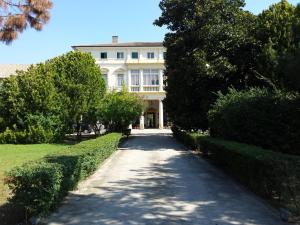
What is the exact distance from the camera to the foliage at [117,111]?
34594mm

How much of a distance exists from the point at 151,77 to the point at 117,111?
33313mm

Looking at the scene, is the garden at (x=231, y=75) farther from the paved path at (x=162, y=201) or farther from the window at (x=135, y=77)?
the window at (x=135, y=77)

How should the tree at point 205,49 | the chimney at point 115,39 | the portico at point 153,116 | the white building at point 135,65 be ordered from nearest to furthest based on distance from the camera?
the tree at point 205,49 < the white building at point 135,65 < the portico at point 153,116 < the chimney at point 115,39

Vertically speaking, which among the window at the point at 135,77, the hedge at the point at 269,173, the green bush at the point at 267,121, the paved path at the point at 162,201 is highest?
the window at the point at 135,77

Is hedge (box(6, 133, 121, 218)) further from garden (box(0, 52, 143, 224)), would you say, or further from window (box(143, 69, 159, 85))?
window (box(143, 69, 159, 85))

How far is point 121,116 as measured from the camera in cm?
3500

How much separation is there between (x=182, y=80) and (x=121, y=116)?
30.8ft

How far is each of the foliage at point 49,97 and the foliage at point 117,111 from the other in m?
1.10

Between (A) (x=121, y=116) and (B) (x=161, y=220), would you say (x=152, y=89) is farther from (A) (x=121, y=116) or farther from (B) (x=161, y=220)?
(B) (x=161, y=220)

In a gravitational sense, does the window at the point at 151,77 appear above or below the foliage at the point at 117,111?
above

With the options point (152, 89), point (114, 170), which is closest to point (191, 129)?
point (114, 170)

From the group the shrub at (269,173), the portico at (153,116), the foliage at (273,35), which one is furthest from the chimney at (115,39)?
the shrub at (269,173)

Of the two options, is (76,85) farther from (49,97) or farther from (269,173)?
(269,173)

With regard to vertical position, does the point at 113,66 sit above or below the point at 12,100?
above
